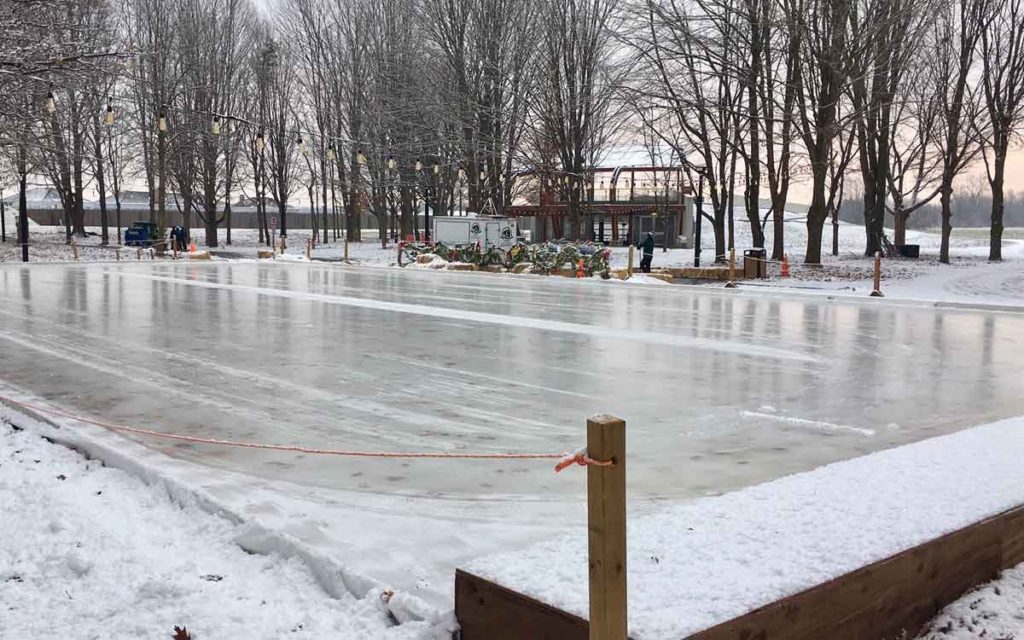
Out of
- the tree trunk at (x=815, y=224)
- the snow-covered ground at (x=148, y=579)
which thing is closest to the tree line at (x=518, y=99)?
the tree trunk at (x=815, y=224)

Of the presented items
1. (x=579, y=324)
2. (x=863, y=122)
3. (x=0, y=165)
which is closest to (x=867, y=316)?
(x=579, y=324)

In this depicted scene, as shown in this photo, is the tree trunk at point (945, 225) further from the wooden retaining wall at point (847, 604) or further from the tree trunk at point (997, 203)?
the wooden retaining wall at point (847, 604)

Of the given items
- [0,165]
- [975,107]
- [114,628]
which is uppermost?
[975,107]

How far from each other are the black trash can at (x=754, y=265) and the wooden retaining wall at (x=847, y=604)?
80.0ft

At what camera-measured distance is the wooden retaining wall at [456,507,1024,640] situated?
3319 mm

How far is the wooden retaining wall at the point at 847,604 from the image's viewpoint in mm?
3319

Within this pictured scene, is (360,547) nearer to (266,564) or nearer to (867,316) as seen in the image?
(266,564)

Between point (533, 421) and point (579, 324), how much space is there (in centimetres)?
735

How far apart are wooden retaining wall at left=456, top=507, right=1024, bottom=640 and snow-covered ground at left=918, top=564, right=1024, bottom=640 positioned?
42mm

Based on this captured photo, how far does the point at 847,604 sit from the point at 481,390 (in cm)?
579

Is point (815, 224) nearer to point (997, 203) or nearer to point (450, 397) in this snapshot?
point (997, 203)

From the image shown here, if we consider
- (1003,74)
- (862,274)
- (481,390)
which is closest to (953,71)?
(1003,74)

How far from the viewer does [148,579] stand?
4.25 m

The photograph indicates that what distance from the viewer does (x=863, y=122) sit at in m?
34.6
